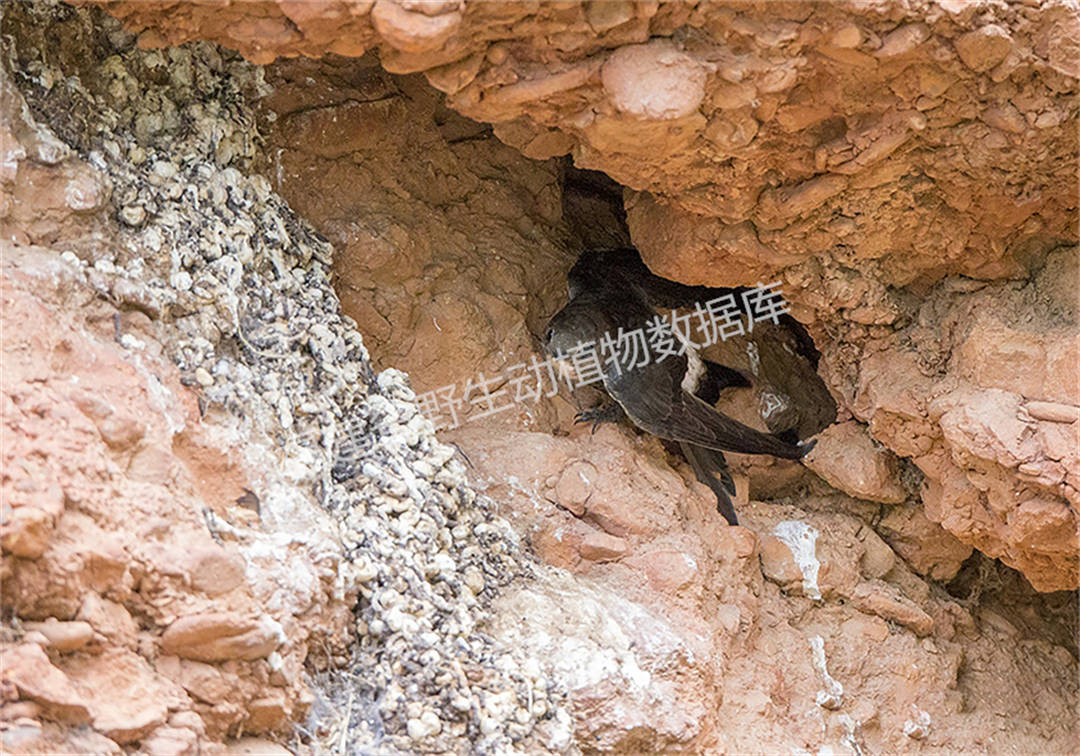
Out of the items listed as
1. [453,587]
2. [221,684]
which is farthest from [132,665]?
[453,587]

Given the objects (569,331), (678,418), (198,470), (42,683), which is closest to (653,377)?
(678,418)

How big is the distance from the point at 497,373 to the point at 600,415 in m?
0.33

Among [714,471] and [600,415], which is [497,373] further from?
[714,471]

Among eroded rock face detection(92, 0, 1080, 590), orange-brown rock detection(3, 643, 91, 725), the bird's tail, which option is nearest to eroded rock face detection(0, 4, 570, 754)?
orange-brown rock detection(3, 643, 91, 725)

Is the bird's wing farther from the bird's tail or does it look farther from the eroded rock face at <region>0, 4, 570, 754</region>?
the eroded rock face at <region>0, 4, 570, 754</region>

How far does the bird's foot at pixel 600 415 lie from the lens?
298 centimetres

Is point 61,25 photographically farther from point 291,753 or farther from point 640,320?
point 640,320

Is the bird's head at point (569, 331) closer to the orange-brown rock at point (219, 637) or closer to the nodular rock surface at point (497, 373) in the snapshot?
the nodular rock surface at point (497, 373)

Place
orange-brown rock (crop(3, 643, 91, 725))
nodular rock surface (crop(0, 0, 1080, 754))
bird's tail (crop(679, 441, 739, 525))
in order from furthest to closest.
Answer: bird's tail (crop(679, 441, 739, 525))
nodular rock surface (crop(0, 0, 1080, 754))
orange-brown rock (crop(3, 643, 91, 725))

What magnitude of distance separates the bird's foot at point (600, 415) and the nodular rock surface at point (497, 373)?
2.1 inches

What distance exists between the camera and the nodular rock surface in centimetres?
172

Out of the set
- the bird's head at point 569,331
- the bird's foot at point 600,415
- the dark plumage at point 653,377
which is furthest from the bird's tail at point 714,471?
the bird's head at point 569,331

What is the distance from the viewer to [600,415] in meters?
3.00

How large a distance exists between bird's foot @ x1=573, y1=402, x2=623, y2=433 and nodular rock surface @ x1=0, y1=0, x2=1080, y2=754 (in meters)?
0.05
